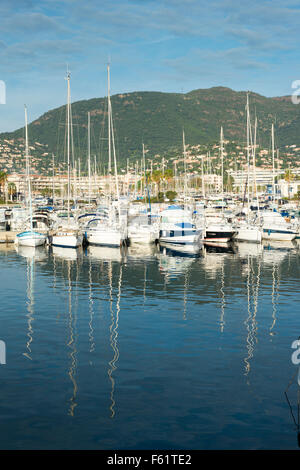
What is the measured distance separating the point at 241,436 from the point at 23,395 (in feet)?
20.5

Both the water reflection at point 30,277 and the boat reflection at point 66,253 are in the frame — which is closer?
the water reflection at point 30,277

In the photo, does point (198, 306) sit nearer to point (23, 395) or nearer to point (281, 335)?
point (281, 335)

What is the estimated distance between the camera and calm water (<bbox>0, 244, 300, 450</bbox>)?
12.6 metres

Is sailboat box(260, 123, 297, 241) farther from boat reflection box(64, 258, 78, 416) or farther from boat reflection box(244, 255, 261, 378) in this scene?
boat reflection box(64, 258, 78, 416)

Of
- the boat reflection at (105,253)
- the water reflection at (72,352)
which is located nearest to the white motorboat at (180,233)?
the boat reflection at (105,253)

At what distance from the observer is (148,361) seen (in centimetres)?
1770

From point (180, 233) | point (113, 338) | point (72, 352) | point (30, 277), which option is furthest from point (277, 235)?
point (72, 352)

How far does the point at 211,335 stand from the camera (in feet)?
68.8

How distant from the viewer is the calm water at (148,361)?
12.6m

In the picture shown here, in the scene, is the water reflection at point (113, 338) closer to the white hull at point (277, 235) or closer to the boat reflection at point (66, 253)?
the boat reflection at point (66, 253)

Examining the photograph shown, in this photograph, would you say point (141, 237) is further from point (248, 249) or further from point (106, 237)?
point (248, 249)

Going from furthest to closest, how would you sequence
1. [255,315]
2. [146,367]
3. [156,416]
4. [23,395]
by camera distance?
[255,315] < [146,367] < [23,395] < [156,416]

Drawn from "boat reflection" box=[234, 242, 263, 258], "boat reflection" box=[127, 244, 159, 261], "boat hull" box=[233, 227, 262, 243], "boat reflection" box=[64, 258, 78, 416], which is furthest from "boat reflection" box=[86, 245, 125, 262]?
"boat reflection" box=[64, 258, 78, 416]
